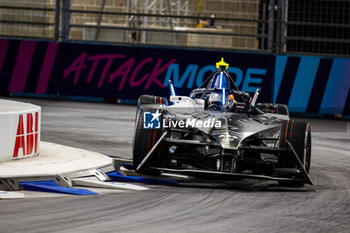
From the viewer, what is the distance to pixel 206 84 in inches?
393

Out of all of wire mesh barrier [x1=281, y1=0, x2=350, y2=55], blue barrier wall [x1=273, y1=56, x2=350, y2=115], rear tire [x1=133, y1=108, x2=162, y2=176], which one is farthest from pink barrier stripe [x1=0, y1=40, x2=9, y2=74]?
rear tire [x1=133, y1=108, x2=162, y2=176]

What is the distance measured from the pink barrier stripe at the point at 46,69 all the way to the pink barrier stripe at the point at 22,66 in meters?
0.37

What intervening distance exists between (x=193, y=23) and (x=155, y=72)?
203 cm

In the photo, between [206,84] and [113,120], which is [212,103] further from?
[113,120]

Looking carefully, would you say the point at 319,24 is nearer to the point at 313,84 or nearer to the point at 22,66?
the point at 313,84

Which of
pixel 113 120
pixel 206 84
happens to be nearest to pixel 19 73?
pixel 113 120

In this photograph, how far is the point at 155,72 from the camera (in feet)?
59.0

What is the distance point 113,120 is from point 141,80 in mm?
3674

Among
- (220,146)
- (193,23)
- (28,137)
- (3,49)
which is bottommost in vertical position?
(28,137)

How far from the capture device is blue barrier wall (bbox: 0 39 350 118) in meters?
17.1

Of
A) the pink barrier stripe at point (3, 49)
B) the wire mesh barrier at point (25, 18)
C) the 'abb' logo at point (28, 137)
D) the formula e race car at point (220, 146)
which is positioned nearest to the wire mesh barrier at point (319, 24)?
the wire mesh barrier at point (25, 18)

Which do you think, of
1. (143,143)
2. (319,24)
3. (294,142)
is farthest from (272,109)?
(319,24)

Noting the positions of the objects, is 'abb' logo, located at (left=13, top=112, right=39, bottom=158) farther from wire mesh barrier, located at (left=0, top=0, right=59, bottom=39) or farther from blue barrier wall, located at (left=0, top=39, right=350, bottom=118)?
wire mesh barrier, located at (left=0, top=0, right=59, bottom=39)

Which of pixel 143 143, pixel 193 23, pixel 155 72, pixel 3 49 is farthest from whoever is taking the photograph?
pixel 193 23
